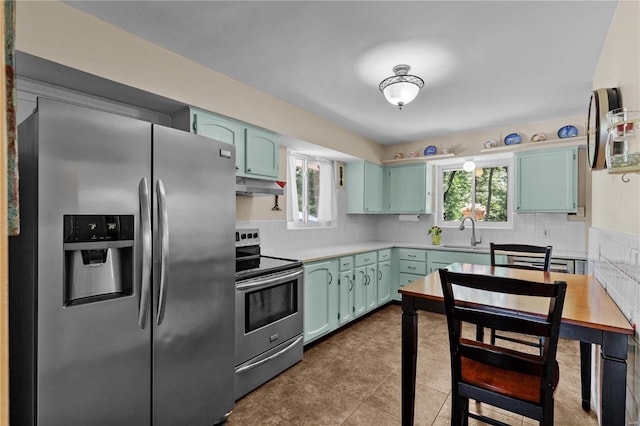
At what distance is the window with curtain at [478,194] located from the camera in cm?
426

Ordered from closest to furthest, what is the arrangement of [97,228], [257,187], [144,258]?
[97,228], [144,258], [257,187]

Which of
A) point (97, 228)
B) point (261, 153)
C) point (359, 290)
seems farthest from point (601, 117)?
point (359, 290)

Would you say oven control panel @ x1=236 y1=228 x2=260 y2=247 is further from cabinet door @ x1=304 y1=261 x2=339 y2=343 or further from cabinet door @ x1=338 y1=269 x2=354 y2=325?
cabinet door @ x1=338 y1=269 x2=354 y2=325

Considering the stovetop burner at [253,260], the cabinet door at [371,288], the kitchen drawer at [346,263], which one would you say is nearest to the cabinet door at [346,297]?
the kitchen drawer at [346,263]

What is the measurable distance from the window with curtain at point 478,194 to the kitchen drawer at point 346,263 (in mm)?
1912

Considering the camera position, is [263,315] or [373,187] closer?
[263,315]

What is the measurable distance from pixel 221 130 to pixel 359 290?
7.39ft

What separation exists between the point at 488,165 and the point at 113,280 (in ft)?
14.5

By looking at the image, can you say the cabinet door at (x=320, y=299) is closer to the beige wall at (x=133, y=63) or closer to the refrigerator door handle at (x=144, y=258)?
the beige wall at (x=133, y=63)

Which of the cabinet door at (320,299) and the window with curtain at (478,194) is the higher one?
the window with curtain at (478,194)

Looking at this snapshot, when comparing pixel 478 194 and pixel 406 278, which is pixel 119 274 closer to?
pixel 406 278

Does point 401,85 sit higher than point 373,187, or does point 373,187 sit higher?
point 401,85

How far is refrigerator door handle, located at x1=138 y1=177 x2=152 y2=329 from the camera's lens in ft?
5.09

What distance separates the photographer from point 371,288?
3.88 metres
